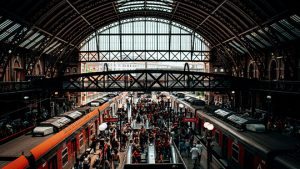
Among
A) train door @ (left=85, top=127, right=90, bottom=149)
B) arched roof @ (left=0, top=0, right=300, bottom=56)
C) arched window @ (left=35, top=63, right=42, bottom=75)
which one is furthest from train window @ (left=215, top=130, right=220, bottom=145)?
arched window @ (left=35, top=63, right=42, bottom=75)

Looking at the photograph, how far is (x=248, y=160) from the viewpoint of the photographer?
11.7 meters

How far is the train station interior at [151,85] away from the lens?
1288 centimetres

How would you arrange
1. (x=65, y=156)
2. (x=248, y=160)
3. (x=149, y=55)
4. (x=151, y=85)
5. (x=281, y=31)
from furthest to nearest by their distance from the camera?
(x=149, y=55), (x=281, y=31), (x=151, y=85), (x=65, y=156), (x=248, y=160)

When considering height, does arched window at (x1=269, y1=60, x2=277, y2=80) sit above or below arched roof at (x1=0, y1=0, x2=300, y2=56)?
below

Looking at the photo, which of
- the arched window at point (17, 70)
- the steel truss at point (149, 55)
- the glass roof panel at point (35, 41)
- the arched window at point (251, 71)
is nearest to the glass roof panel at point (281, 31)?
the arched window at point (251, 71)

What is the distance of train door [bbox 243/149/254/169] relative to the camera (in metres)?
11.4

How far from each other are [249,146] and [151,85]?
13.2m

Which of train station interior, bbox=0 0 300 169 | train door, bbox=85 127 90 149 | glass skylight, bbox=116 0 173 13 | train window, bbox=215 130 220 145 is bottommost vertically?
train door, bbox=85 127 90 149

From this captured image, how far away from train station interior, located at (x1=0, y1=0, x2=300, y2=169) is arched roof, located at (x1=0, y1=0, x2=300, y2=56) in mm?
140

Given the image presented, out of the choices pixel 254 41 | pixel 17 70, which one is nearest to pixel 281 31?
pixel 254 41

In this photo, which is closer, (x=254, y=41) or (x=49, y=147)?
(x=49, y=147)

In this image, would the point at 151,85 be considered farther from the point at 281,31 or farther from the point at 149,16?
the point at 149,16

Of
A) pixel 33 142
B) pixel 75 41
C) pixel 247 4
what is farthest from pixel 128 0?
pixel 33 142

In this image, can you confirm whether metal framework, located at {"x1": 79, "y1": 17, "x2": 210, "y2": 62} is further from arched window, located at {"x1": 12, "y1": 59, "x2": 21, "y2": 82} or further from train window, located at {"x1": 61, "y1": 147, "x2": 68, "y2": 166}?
train window, located at {"x1": 61, "y1": 147, "x2": 68, "y2": 166}
